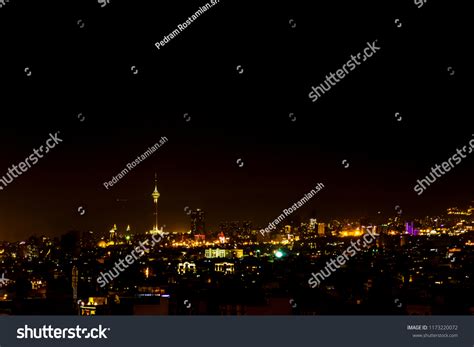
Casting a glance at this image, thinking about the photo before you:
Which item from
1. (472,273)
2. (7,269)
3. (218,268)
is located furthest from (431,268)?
(7,269)

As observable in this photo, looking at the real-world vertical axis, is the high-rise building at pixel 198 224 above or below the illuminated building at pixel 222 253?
above

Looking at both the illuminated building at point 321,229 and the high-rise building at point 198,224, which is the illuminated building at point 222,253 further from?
the high-rise building at point 198,224
